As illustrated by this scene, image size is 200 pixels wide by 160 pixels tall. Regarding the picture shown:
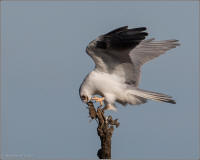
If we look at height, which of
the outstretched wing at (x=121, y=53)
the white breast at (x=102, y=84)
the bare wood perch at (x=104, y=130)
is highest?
the outstretched wing at (x=121, y=53)

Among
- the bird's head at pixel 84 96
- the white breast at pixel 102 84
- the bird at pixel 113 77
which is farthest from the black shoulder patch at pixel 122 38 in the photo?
the bird's head at pixel 84 96

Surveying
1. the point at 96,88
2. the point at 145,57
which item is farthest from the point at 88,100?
the point at 145,57

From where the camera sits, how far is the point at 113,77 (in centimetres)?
913

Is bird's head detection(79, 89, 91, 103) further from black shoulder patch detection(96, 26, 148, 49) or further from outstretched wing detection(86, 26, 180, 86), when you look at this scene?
black shoulder patch detection(96, 26, 148, 49)

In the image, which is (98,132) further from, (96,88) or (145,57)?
(145,57)

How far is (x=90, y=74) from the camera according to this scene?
29.5 feet

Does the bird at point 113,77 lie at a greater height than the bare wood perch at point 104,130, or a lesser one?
greater

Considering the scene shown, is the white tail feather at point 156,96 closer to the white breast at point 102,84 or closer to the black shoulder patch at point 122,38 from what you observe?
the white breast at point 102,84

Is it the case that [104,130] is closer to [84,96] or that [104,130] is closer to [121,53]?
[84,96]

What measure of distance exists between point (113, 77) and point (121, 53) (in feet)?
2.27

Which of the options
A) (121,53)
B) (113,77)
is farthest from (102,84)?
(121,53)

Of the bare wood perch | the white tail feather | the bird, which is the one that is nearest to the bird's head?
the bird

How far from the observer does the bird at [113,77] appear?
8.27 m

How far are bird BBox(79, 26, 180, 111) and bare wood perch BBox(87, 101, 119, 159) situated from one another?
455mm
